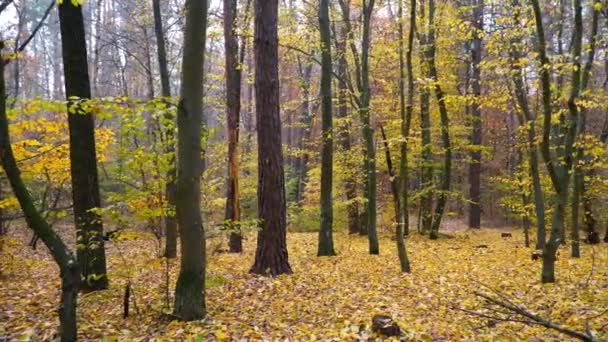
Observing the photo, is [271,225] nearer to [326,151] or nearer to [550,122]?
[326,151]

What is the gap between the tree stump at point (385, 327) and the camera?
15.4ft

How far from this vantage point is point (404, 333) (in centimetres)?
477

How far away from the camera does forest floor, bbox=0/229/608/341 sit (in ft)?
15.7

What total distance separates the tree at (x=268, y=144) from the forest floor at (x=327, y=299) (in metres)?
0.53

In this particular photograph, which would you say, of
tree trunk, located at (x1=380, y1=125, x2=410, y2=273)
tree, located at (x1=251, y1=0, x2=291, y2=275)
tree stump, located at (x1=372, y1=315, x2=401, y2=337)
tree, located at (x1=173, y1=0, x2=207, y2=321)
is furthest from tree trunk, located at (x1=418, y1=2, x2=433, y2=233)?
tree, located at (x1=173, y1=0, x2=207, y2=321)

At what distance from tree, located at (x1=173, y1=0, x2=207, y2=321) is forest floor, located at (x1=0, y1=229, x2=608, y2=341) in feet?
1.44

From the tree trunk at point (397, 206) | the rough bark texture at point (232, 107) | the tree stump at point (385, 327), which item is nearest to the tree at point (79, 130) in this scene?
the tree stump at point (385, 327)

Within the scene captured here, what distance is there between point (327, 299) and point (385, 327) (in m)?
1.74

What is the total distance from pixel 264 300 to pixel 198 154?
2.57 meters

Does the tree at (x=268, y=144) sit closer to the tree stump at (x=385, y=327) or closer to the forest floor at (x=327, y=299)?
the forest floor at (x=327, y=299)

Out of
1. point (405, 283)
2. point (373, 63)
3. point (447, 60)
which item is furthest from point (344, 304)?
point (373, 63)

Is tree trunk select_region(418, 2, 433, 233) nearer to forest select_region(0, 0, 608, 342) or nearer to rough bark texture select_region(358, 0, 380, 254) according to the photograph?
forest select_region(0, 0, 608, 342)

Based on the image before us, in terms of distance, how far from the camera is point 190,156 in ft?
16.0

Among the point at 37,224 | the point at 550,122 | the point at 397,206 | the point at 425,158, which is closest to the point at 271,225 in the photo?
the point at 397,206
